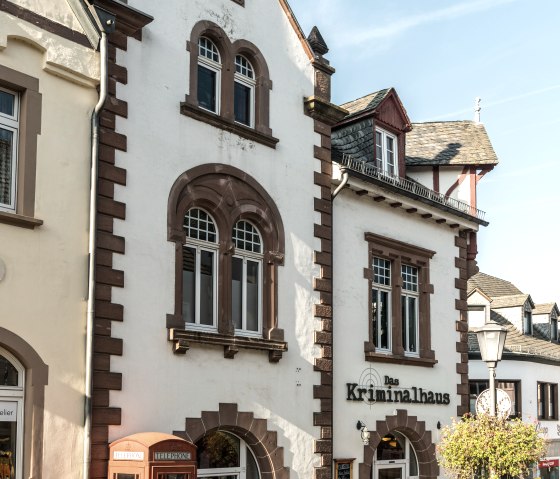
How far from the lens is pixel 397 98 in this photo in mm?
22328

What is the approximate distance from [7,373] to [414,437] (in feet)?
34.5

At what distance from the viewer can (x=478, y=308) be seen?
4288 centimetres

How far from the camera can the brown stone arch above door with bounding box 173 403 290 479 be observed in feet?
49.9

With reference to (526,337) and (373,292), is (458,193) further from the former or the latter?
(526,337)

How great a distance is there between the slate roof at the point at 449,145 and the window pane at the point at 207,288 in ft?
29.5

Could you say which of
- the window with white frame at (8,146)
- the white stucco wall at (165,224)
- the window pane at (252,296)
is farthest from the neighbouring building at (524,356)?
the window with white frame at (8,146)

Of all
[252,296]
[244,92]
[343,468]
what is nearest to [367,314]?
[343,468]

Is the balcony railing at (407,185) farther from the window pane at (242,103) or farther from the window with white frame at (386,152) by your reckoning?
the window pane at (242,103)

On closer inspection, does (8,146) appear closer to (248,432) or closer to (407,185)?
(248,432)

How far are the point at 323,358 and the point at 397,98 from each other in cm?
720

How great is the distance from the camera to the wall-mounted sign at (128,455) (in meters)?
13.2

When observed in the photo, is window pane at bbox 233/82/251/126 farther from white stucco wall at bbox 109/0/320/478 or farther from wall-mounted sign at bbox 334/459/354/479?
wall-mounted sign at bbox 334/459/354/479

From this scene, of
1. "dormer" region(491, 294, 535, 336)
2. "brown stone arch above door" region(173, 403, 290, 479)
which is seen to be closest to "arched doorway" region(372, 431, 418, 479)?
"brown stone arch above door" region(173, 403, 290, 479)

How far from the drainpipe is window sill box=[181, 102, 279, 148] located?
75.7 inches
